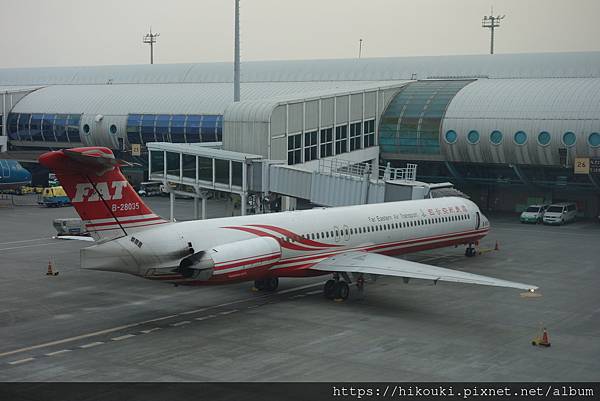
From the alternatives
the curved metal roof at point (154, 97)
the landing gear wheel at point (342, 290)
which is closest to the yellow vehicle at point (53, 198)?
the curved metal roof at point (154, 97)

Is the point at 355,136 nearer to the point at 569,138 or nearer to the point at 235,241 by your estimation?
the point at 569,138

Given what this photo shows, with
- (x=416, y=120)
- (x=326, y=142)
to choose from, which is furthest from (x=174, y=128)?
(x=416, y=120)

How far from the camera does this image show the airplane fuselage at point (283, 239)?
1220 inches

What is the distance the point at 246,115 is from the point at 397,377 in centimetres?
3431

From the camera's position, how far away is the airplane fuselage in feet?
102

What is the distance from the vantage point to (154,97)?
87125mm

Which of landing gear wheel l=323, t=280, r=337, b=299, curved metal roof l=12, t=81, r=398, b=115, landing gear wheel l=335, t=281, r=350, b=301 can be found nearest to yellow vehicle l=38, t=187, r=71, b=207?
curved metal roof l=12, t=81, r=398, b=115

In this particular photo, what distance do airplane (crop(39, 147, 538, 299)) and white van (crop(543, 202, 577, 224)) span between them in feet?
76.6

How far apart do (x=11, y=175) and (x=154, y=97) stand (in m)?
17.2

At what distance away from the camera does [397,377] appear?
24266 mm

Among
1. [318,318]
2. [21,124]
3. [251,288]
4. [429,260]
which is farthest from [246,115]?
[21,124]

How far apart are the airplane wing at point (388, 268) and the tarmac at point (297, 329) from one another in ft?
4.63

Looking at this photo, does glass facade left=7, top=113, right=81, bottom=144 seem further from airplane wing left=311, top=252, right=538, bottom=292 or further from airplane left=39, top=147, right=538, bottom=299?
airplane wing left=311, top=252, right=538, bottom=292
